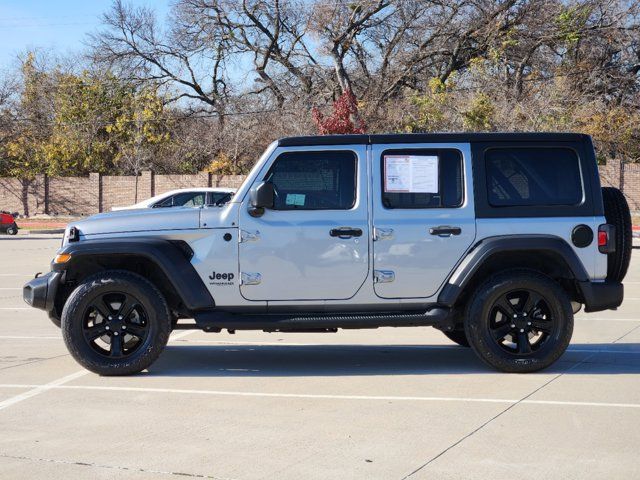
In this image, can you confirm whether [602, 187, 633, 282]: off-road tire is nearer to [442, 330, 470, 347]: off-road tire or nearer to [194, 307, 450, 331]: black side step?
[194, 307, 450, 331]: black side step

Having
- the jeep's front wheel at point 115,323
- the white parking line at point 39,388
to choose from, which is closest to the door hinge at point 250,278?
the jeep's front wheel at point 115,323

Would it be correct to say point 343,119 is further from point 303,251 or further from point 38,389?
point 38,389

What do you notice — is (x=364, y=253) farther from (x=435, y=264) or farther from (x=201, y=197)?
(x=201, y=197)

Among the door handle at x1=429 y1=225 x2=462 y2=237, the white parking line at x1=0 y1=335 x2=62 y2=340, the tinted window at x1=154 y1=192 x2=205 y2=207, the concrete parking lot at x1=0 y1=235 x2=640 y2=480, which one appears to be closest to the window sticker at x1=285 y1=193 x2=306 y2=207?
the door handle at x1=429 y1=225 x2=462 y2=237

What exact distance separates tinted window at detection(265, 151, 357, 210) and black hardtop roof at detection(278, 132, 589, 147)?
0.10 meters

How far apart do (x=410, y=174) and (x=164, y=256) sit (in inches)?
84.8

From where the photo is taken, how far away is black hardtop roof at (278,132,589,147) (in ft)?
25.7

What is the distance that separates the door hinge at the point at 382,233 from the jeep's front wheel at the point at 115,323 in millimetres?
1837

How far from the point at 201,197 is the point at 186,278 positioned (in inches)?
580

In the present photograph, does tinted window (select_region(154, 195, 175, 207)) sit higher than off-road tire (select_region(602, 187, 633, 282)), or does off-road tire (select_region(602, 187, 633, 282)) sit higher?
tinted window (select_region(154, 195, 175, 207))

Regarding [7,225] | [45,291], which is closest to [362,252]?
[45,291]

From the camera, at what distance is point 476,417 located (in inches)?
246

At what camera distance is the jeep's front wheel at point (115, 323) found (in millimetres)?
7664

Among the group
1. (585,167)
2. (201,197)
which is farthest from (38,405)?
(201,197)
